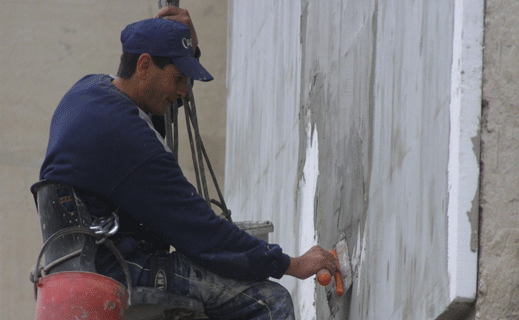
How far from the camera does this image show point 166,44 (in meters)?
2.85

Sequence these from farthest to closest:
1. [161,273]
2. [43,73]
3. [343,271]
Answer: [43,73], [343,271], [161,273]

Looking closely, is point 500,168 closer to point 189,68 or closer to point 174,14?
point 189,68

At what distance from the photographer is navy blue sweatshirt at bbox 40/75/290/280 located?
2.68m

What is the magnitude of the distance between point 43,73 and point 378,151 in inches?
284

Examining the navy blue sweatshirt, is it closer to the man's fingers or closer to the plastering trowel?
the plastering trowel

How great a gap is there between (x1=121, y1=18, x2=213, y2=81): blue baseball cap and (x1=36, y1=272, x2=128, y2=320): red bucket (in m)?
0.80

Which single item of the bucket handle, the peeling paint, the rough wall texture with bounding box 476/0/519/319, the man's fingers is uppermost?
the man's fingers

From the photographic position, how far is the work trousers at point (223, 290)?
283 cm

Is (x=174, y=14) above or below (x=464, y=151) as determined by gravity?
above

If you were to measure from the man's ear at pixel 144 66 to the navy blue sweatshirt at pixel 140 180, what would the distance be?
13cm

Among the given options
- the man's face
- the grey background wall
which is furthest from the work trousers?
the grey background wall

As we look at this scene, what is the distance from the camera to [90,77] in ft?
9.97

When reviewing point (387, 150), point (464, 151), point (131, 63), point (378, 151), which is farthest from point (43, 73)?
point (464, 151)

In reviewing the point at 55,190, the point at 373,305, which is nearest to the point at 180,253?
the point at 55,190
